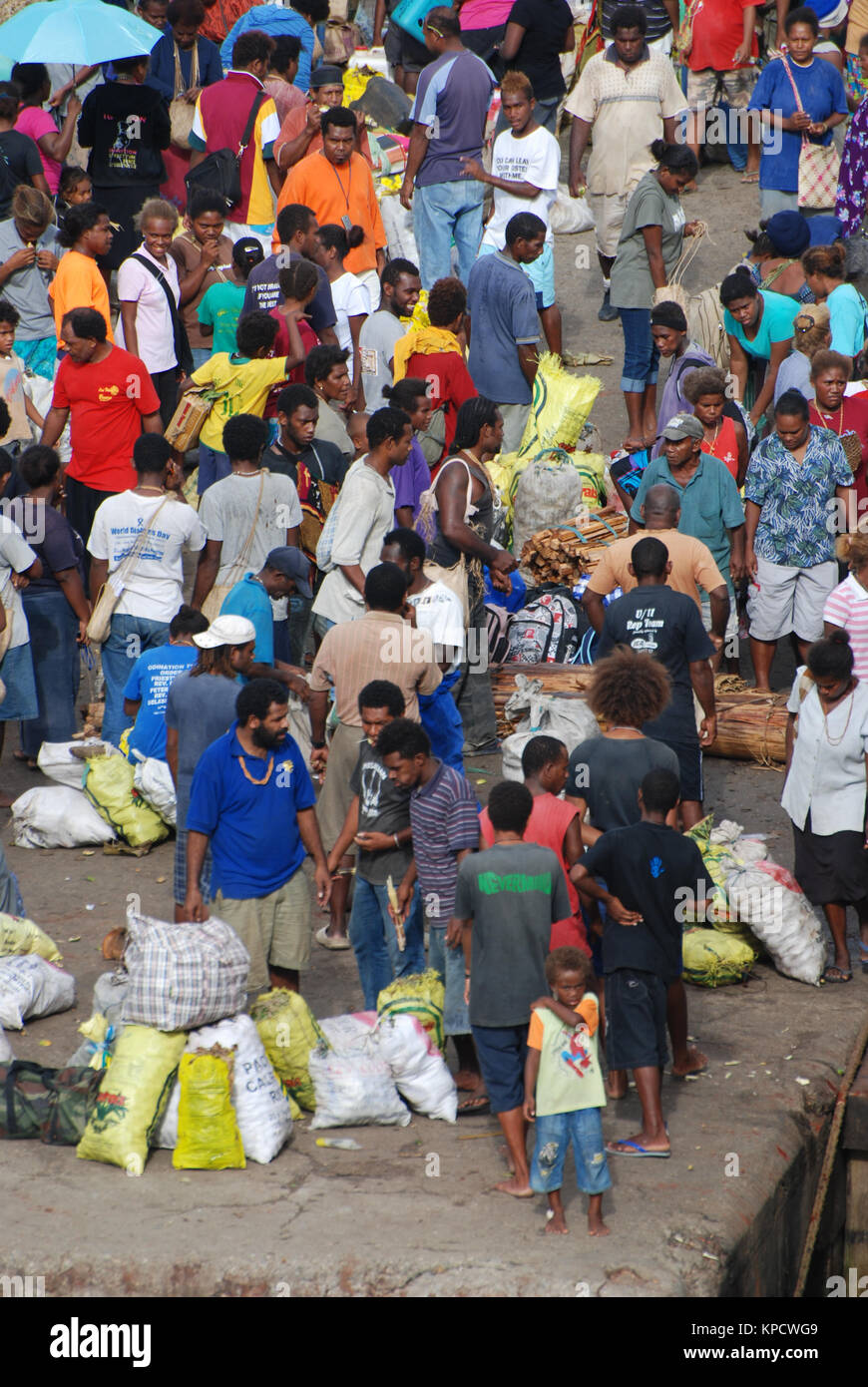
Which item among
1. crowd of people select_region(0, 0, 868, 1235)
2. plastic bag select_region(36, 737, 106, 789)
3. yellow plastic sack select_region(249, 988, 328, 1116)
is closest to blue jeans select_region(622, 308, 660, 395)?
crowd of people select_region(0, 0, 868, 1235)

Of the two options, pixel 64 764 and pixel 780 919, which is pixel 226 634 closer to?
pixel 64 764

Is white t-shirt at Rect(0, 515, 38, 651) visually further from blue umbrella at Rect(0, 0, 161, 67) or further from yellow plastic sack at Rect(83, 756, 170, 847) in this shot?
blue umbrella at Rect(0, 0, 161, 67)

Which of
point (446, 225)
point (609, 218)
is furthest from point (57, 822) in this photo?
point (609, 218)

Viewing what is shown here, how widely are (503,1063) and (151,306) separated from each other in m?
6.15

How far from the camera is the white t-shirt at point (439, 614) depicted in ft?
25.3

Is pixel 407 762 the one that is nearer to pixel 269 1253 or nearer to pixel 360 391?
pixel 269 1253

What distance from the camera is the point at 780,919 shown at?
7191mm

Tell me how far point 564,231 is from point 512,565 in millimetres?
7240

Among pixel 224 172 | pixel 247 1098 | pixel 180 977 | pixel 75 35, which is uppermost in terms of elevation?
pixel 75 35

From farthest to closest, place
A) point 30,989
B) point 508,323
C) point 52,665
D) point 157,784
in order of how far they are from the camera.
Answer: point 508,323
point 52,665
point 157,784
point 30,989

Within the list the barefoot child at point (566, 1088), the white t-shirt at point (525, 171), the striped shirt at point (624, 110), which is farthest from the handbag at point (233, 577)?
the striped shirt at point (624, 110)

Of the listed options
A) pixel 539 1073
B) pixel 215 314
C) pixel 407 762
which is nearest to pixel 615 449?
pixel 215 314

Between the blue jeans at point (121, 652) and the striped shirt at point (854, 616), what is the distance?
320 centimetres

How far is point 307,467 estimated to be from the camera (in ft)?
29.1
